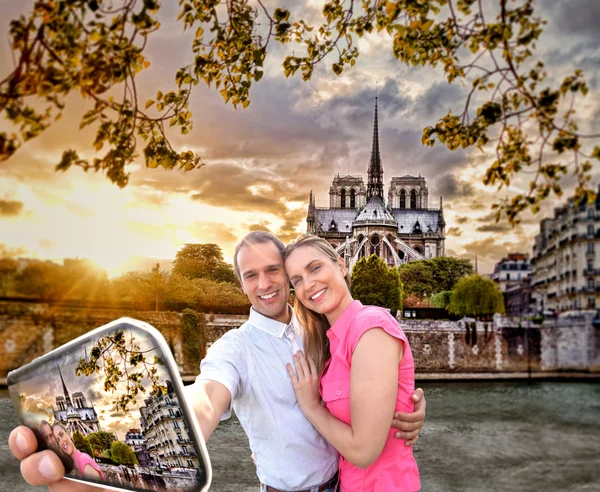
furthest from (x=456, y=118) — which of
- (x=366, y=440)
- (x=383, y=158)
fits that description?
(x=383, y=158)

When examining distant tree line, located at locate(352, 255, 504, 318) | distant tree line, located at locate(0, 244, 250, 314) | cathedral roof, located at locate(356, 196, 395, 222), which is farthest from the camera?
cathedral roof, located at locate(356, 196, 395, 222)

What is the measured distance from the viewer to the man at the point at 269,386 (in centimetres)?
79

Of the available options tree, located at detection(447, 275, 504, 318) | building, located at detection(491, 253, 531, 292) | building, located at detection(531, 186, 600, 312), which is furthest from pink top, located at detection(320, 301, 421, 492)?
building, located at detection(491, 253, 531, 292)

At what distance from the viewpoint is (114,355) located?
1.49 ft

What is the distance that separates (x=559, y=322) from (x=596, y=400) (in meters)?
2.51

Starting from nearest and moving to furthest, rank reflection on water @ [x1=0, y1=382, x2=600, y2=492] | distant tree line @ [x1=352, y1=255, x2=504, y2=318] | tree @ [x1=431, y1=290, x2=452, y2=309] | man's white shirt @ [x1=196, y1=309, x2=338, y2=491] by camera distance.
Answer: man's white shirt @ [x1=196, y1=309, x2=338, y2=491]
reflection on water @ [x1=0, y1=382, x2=600, y2=492]
distant tree line @ [x1=352, y1=255, x2=504, y2=318]
tree @ [x1=431, y1=290, x2=452, y2=309]

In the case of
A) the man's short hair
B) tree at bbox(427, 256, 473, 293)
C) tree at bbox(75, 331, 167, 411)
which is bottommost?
tree at bbox(75, 331, 167, 411)

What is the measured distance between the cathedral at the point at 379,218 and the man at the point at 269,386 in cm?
1838

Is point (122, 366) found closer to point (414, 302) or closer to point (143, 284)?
point (143, 284)

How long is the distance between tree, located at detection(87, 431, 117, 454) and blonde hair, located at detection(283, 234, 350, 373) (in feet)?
1.25

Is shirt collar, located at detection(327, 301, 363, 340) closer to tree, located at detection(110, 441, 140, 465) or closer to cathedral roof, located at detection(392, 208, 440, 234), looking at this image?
tree, located at detection(110, 441, 140, 465)

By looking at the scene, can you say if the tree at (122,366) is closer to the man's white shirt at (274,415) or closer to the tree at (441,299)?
the man's white shirt at (274,415)

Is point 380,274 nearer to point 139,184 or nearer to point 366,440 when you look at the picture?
point 139,184

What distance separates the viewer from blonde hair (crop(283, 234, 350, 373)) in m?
0.84
